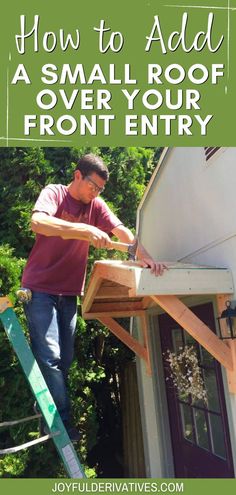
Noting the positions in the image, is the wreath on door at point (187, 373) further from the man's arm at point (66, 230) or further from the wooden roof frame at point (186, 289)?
the man's arm at point (66, 230)

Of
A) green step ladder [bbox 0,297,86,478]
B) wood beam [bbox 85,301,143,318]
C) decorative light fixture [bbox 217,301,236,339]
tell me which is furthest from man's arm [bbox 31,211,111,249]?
wood beam [bbox 85,301,143,318]

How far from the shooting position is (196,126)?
281 centimetres

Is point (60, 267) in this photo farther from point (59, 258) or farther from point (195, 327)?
point (195, 327)

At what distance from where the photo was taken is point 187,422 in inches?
144

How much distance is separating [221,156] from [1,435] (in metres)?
3.23

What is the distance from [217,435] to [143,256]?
1523 mm

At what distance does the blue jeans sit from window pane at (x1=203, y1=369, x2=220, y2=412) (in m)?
1.16

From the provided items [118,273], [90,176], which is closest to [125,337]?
[118,273]

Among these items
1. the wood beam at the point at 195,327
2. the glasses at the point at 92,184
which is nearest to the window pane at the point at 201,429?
the wood beam at the point at 195,327

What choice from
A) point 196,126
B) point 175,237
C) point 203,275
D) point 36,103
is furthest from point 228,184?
point 36,103

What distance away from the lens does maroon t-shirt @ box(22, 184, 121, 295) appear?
8.57 feet

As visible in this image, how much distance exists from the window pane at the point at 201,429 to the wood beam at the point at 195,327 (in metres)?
1.03

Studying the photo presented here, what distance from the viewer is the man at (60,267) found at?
2.36 m

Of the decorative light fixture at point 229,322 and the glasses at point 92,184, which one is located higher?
the glasses at point 92,184
